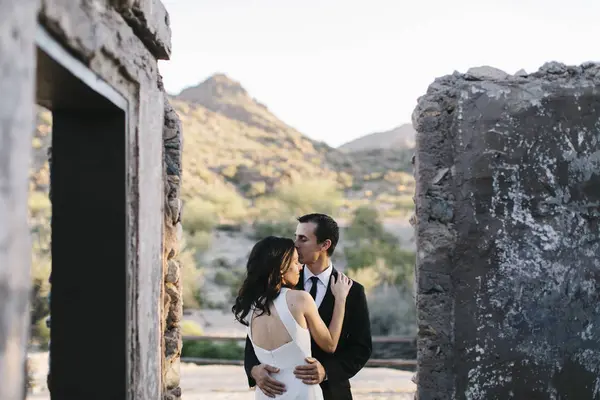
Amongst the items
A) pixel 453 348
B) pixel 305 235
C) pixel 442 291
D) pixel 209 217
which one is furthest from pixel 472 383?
pixel 209 217

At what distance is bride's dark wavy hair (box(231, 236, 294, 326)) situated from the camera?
3.69m

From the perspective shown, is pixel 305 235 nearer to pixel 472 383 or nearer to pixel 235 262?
pixel 472 383

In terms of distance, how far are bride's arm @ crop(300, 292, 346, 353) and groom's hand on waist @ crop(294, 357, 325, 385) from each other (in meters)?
0.11

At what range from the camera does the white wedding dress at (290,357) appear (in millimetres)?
3646

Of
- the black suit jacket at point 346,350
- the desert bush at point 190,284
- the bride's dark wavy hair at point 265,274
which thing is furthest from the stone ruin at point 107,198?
the desert bush at point 190,284

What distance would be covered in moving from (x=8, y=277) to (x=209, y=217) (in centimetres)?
2278

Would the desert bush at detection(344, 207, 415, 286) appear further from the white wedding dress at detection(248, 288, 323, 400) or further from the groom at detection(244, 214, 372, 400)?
the white wedding dress at detection(248, 288, 323, 400)

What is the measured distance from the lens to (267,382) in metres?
3.70

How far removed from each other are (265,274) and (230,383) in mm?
7468

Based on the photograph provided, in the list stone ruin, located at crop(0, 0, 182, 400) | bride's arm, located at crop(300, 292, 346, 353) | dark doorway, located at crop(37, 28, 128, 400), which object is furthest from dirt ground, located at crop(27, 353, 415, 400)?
dark doorway, located at crop(37, 28, 128, 400)

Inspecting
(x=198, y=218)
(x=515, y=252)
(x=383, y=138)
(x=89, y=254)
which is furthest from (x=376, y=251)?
(x=383, y=138)

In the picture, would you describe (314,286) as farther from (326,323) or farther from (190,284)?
(190,284)

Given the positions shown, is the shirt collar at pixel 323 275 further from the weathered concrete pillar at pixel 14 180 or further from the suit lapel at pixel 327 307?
the weathered concrete pillar at pixel 14 180

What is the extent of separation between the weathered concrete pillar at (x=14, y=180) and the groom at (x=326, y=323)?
6.69 feet
